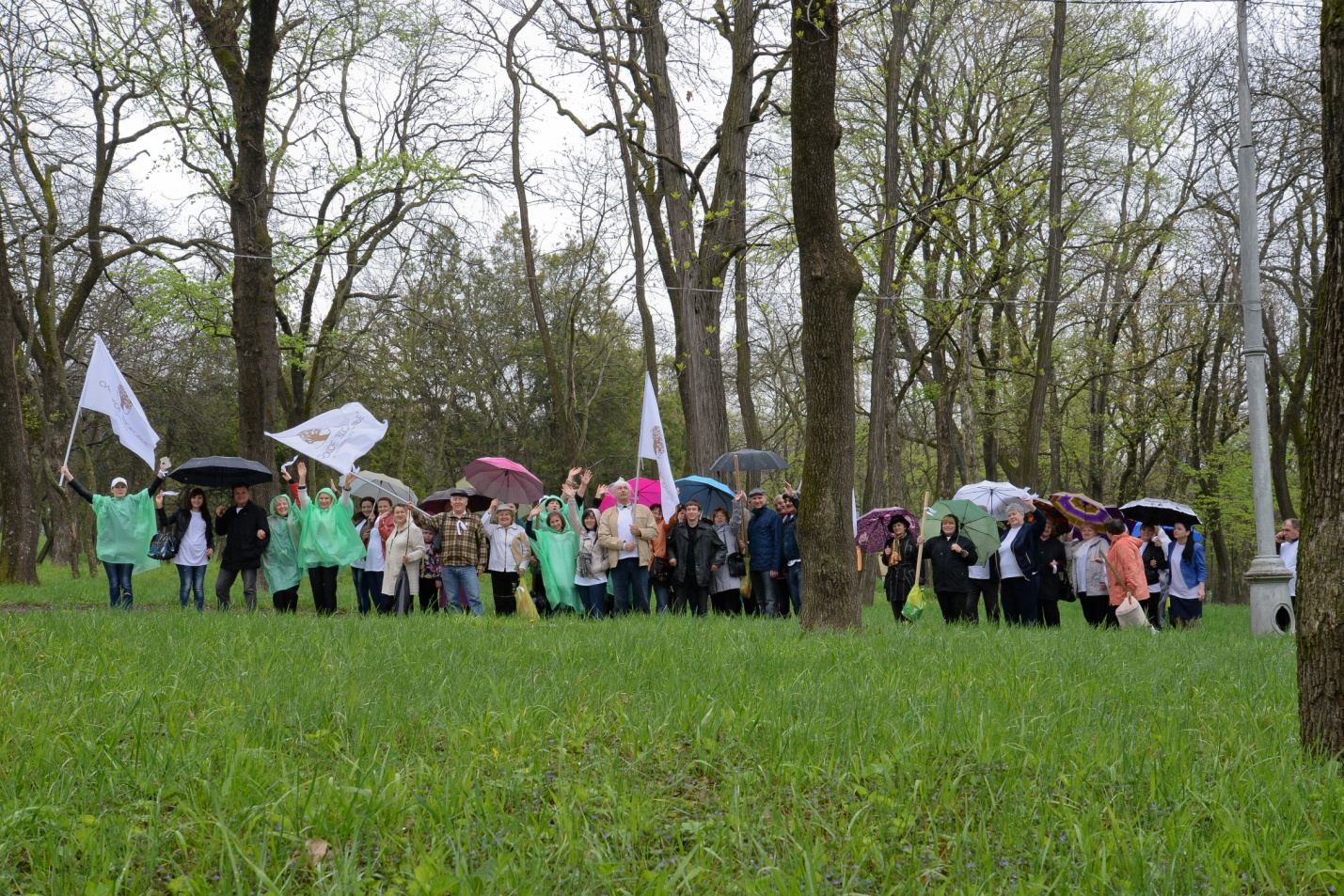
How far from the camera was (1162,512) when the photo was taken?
13883mm

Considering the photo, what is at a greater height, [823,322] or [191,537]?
[823,322]

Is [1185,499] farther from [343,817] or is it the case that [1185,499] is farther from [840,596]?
[343,817]

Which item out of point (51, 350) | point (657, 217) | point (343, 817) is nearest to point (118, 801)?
point (343, 817)

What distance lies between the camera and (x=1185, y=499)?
→ 33031 millimetres

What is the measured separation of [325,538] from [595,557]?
10.3 ft

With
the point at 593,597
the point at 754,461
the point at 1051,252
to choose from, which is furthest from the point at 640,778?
the point at 1051,252

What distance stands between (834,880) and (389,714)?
2.39 meters

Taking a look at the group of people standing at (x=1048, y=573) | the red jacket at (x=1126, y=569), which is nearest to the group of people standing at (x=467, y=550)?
the group of people standing at (x=1048, y=573)

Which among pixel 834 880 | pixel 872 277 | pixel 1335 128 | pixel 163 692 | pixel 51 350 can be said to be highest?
pixel 872 277

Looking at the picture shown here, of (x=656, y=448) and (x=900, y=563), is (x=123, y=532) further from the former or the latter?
(x=900, y=563)

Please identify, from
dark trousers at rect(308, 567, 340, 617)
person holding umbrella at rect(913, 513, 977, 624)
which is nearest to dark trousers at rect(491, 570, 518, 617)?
dark trousers at rect(308, 567, 340, 617)

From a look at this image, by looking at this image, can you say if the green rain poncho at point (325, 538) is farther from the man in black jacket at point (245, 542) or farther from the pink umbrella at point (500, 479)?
the pink umbrella at point (500, 479)

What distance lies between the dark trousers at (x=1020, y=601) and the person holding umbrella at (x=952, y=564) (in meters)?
0.49

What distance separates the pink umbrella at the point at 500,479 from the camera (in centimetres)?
1419
